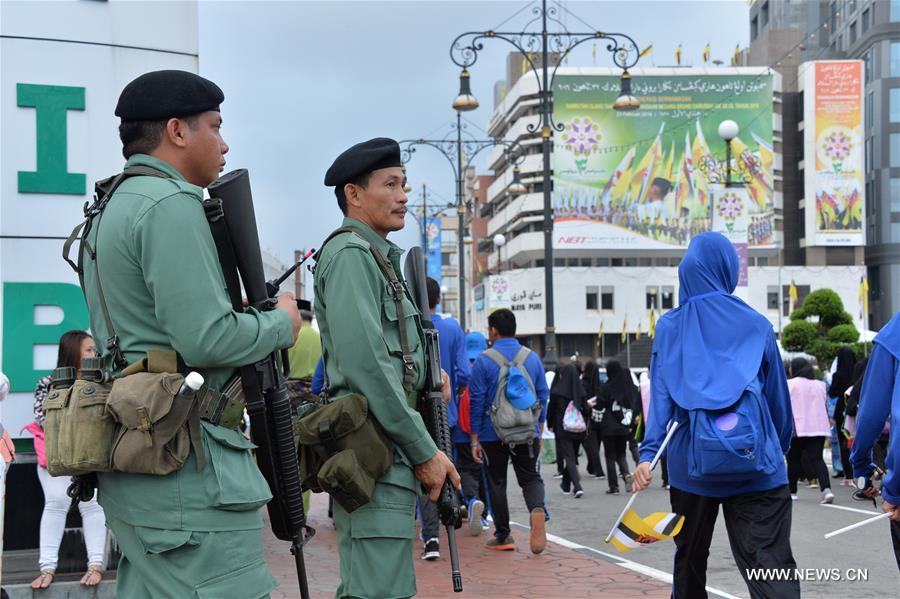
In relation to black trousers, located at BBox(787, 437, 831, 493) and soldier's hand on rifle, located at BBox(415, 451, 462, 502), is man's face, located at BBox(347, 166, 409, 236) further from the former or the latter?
black trousers, located at BBox(787, 437, 831, 493)

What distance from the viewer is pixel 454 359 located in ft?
32.1

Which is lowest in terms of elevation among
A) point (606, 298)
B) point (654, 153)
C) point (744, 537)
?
point (744, 537)

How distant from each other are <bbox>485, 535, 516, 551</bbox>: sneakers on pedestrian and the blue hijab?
15.0 ft

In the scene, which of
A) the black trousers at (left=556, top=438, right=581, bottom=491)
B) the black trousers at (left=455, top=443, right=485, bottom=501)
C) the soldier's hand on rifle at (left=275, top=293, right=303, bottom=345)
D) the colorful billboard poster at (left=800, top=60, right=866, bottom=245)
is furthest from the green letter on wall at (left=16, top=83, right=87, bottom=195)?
the colorful billboard poster at (left=800, top=60, right=866, bottom=245)

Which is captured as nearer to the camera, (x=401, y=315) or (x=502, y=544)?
(x=401, y=315)

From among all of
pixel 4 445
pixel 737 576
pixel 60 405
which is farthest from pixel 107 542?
pixel 60 405


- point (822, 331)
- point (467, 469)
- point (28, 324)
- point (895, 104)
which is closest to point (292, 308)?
point (28, 324)

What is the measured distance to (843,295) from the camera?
272ft

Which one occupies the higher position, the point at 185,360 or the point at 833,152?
the point at 833,152

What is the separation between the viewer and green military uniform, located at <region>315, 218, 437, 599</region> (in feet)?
12.6

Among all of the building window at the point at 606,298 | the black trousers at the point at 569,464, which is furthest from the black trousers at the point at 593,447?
the building window at the point at 606,298

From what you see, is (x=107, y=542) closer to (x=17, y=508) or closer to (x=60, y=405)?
(x=17, y=508)

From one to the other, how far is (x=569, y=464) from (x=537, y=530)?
5697 mm

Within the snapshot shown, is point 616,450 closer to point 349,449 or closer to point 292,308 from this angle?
point 349,449
